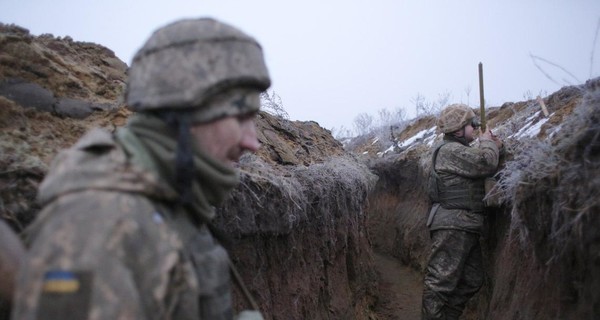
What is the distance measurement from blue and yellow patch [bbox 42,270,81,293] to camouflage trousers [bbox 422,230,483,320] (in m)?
4.71

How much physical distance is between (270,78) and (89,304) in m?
1.09

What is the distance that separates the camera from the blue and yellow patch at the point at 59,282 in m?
1.31

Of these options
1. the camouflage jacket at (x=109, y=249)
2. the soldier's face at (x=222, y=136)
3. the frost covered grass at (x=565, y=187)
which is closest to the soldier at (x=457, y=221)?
the frost covered grass at (x=565, y=187)

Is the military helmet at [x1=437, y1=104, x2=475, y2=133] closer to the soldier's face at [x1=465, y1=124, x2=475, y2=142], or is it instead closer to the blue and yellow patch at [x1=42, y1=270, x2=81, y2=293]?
Answer: the soldier's face at [x1=465, y1=124, x2=475, y2=142]

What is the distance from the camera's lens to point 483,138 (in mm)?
5133

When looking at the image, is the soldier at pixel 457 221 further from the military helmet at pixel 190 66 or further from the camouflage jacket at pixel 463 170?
the military helmet at pixel 190 66

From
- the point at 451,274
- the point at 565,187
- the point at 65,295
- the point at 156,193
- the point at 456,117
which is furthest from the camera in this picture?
the point at 456,117

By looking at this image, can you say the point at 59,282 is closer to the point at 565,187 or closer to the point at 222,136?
the point at 222,136

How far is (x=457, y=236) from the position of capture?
5312 mm

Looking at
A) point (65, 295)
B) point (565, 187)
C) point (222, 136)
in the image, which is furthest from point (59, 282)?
point (565, 187)

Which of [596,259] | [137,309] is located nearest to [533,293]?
[596,259]

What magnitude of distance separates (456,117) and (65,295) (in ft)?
16.6

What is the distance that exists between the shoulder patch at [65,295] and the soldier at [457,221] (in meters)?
4.61

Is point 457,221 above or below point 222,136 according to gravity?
below
